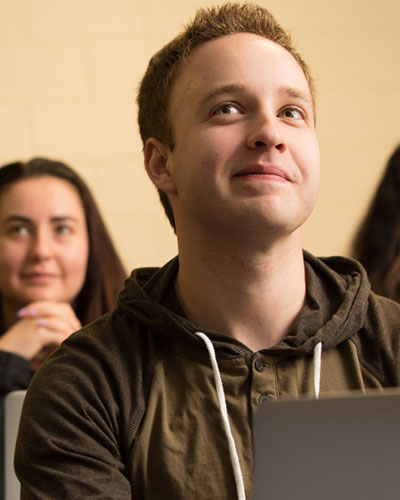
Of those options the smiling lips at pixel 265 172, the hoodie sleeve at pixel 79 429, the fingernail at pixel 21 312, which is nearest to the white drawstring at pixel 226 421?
the hoodie sleeve at pixel 79 429

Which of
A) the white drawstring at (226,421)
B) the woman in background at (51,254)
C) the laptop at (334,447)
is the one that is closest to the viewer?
the laptop at (334,447)

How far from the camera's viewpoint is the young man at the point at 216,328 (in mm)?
1080

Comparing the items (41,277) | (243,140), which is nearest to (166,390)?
(243,140)

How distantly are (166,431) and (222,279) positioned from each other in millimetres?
218

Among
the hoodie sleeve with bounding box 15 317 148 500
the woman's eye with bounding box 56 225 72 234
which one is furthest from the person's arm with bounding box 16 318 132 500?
the woman's eye with bounding box 56 225 72 234

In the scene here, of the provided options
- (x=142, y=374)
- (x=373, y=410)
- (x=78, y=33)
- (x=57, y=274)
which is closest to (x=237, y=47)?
(x=142, y=374)

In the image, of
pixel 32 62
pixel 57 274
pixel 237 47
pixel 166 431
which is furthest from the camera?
pixel 32 62

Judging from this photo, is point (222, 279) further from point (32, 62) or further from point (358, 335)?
point (32, 62)

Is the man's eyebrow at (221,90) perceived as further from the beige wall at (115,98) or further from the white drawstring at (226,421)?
the beige wall at (115,98)

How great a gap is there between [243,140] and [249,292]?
0.20 meters

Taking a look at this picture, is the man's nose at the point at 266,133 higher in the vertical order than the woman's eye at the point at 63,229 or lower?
lower

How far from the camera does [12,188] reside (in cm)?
243

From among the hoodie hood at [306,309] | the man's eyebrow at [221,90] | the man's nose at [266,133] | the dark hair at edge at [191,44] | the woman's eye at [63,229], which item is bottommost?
the hoodie hood at [306,309]

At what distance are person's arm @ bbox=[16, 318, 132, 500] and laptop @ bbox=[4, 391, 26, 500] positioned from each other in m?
0.07
